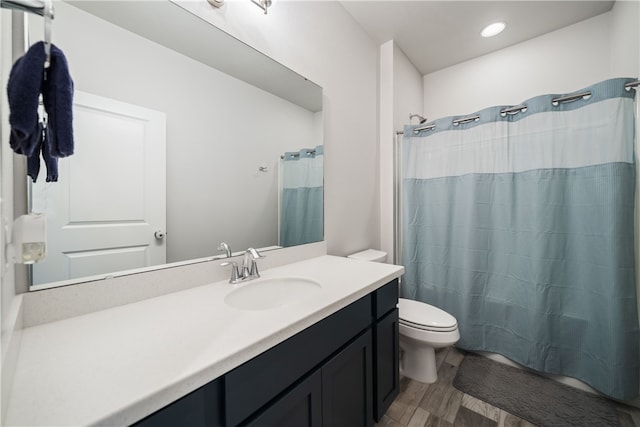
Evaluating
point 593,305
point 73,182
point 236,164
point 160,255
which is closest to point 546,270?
point 593,305

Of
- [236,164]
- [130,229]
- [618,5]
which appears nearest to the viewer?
[130,229]

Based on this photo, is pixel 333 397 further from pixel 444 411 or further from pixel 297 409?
pixel 444 411

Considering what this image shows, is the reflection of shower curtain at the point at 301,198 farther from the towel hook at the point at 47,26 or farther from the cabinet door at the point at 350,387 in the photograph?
the towel hook at the point at 47,26

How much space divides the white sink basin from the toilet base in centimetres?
100

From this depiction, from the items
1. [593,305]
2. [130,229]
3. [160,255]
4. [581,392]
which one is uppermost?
[130,229]

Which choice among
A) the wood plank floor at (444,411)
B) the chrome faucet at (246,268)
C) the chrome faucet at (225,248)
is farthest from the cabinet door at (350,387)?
the chrome faucet at (225,248)

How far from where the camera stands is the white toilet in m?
1.48

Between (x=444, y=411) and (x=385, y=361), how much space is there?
0.57 metres

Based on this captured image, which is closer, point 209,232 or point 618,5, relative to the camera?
point 209,232

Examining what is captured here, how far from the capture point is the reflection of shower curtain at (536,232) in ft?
4.52

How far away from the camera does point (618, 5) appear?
1697mm

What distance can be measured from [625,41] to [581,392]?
7.26ft

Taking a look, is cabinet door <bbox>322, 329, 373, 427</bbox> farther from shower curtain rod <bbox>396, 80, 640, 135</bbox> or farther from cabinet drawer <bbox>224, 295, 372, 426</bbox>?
shower curtain rod <bbox>396, 80, 640, 135</bbox>

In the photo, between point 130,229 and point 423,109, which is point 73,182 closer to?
point 130,229
